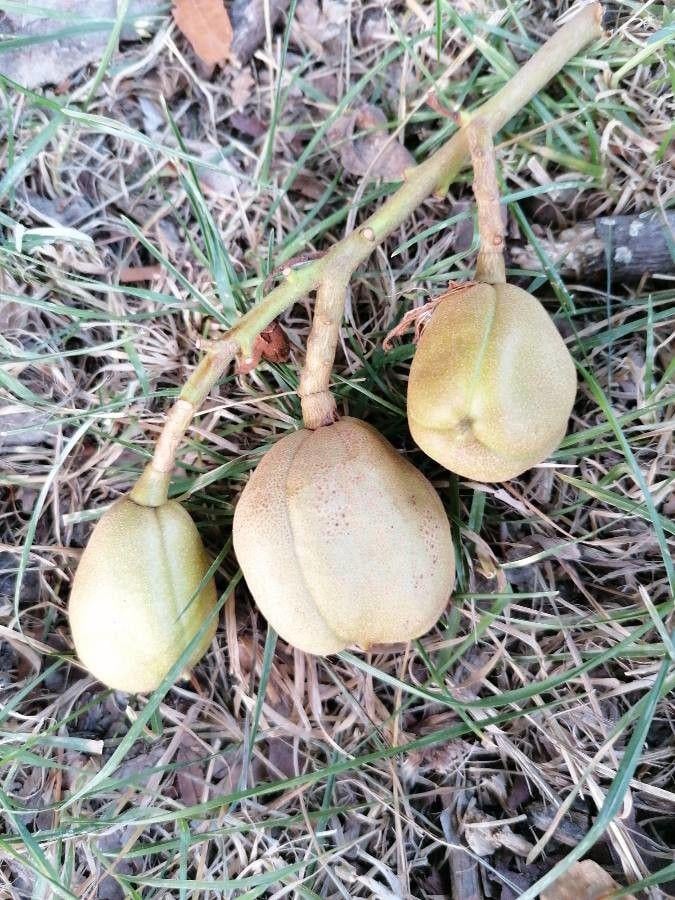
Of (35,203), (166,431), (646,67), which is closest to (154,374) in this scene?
(166,431)

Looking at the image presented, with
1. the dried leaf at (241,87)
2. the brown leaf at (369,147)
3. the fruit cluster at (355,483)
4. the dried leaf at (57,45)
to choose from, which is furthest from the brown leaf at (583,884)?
the dried leaf at (57,45)

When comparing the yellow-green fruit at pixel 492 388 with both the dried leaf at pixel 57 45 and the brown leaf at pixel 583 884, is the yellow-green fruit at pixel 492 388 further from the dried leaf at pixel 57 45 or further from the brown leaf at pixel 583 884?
the dried leaf at pixel 57 45

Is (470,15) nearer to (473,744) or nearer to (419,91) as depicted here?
(419,91)

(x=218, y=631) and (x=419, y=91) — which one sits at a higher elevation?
(x=419, y=91)

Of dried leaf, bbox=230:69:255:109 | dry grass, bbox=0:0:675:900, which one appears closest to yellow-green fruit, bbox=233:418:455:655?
dry grass, bbox=0:0:675:900

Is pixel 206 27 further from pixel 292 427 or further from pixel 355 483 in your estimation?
pixel 355 483

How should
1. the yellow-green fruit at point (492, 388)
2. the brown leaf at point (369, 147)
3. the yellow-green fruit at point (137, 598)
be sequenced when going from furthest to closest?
the brown leaf at point (369, 147), the yellow-green fruit at point (137, 598), the yellow-green fruit at point (492, 388)
